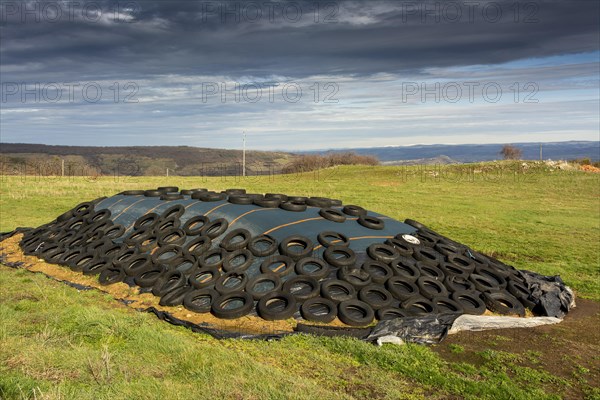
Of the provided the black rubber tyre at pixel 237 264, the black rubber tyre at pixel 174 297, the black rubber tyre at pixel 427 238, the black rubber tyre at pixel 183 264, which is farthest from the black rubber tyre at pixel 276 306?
the black rubber tyre at pixel 427 238

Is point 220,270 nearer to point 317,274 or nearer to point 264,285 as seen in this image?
point 264,285

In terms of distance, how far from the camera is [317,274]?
11188mm

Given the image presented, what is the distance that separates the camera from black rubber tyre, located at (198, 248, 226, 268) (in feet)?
39.7

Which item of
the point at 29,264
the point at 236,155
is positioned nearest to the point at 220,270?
the point at 29,264

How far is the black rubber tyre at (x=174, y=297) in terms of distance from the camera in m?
11.1

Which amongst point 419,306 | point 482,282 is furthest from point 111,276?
point 482,282

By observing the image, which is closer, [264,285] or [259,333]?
[259,333]

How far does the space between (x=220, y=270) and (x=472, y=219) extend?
2276cm

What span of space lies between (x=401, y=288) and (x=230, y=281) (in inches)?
168

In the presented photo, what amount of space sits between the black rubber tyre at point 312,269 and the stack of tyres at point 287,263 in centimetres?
3

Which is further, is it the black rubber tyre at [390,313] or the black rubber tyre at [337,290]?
the black rubber tyre at [337,290]

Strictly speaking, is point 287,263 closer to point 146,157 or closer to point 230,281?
point 230,281

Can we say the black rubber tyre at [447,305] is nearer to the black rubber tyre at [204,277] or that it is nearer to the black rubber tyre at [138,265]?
the black rubber tyre at [204,277]

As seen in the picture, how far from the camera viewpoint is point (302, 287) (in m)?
11.1
